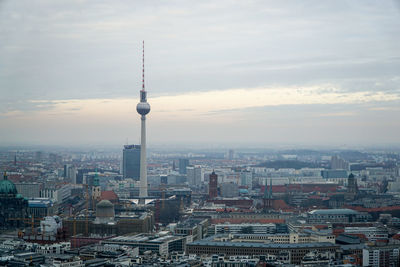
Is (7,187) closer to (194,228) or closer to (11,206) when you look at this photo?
(11,206)

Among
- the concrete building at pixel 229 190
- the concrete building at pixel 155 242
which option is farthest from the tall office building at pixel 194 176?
the concrete building at pixel 155 242

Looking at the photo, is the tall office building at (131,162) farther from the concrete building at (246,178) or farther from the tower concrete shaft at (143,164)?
the tower concrete shaft at (143,164)

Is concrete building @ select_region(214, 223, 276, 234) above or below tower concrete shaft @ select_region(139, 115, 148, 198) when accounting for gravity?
below

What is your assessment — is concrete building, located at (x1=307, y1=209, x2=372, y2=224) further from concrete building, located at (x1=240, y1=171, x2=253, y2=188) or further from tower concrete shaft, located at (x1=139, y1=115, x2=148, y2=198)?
concrete building, located at (x1=240, y1=171, x2=253, y2=188)

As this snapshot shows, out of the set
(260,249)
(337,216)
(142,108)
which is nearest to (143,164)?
(142,108)

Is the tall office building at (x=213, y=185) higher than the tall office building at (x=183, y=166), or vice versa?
the tall office building at (x=183, y=166)

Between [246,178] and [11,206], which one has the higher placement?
[246,178]

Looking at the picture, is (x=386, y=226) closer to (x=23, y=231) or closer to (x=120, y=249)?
(x=120, y=249)

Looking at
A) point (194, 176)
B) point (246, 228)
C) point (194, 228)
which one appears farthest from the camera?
point (194, 176)

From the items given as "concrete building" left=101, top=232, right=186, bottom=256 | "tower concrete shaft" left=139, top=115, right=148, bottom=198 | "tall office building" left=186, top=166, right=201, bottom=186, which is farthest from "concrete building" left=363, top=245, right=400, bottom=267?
"tall office building" left=186, top=166, right=201, bottom=186
